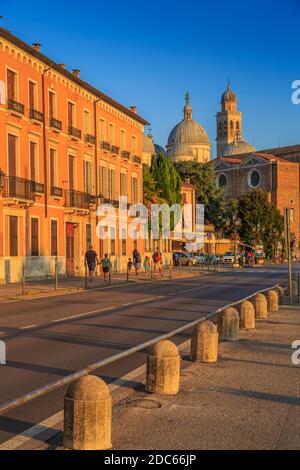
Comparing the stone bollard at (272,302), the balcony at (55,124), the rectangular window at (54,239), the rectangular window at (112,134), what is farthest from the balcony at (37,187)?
the stone bollard at (272,302)

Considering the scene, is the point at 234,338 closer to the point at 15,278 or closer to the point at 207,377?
the point at 207,377

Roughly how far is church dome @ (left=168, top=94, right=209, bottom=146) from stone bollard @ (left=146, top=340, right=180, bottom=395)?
150443 millimetres

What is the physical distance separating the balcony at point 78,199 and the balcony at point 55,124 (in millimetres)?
3884

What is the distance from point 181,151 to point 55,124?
11278 centimetres

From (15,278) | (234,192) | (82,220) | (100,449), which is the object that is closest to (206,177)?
(234,192)

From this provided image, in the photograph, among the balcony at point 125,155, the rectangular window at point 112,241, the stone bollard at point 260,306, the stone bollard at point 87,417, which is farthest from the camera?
the balcony at point 125,155

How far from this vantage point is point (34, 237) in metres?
35.5

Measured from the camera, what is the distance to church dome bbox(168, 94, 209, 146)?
157125 mm

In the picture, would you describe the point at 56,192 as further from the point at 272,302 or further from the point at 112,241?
the point at 272,302

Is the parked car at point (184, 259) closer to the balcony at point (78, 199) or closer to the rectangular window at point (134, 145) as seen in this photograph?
the rectangular window at point (134, 145)

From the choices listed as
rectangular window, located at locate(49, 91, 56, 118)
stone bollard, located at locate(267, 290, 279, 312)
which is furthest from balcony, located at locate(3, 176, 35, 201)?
stone bollard, located at locate(267, 290, 279, 312)

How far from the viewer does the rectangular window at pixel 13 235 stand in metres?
32.8

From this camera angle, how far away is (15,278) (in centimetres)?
3303

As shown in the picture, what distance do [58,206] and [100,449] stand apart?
33.2 m
